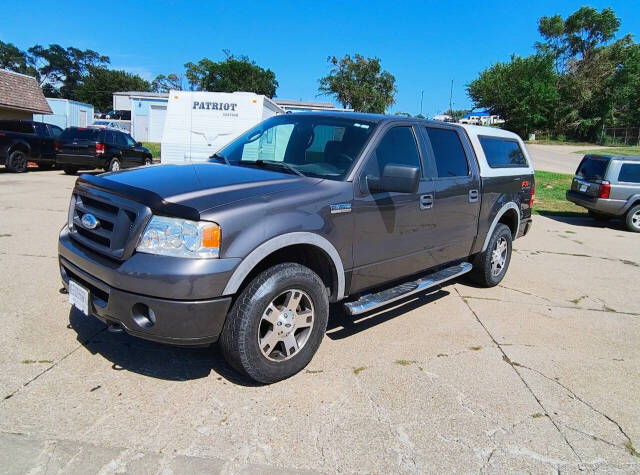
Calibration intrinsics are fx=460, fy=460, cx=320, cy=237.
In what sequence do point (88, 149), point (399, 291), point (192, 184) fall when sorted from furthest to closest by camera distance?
point (88, 149), point (399, 291), point (192, 184)

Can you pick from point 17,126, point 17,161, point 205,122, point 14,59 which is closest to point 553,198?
point 205,122

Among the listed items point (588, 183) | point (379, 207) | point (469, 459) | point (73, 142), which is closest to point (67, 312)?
point (379, 207)

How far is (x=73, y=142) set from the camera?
15664 mm

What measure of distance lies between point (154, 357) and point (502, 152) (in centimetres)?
468

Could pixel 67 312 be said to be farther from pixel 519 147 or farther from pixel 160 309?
pixel 519 147

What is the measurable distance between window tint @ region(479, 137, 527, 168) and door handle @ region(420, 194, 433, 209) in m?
1.52

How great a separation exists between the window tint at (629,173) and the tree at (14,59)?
107625 mm

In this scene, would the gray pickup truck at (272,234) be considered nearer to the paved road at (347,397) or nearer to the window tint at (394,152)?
the window tint at (394,152)

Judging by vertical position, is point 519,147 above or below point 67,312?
above

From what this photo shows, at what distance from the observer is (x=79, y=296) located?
3.07 m

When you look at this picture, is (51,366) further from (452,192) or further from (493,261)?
(493,261)

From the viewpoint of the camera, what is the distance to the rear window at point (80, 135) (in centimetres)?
1575

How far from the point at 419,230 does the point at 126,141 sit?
15.7 m

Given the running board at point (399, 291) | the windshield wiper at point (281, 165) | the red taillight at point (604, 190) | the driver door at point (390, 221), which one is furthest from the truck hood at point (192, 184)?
the red taillight at point (604, 190)
